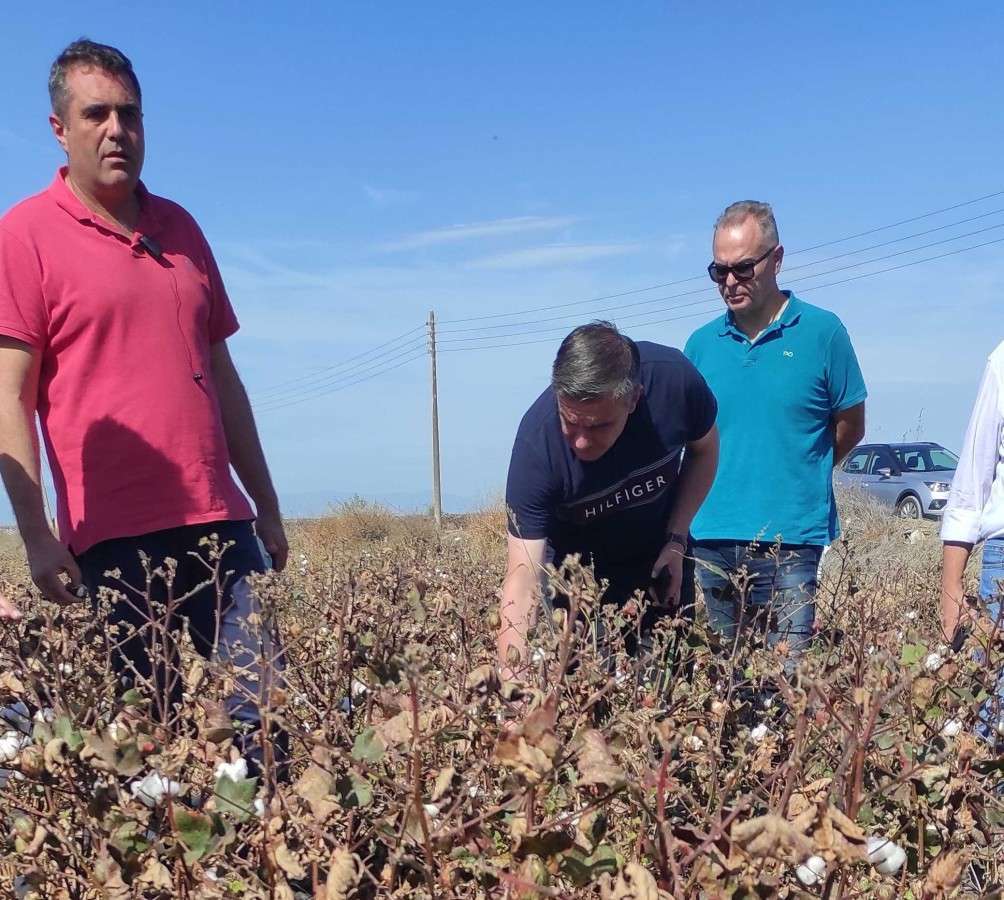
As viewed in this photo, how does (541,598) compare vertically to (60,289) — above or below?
below

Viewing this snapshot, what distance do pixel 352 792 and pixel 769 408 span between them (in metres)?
2.32

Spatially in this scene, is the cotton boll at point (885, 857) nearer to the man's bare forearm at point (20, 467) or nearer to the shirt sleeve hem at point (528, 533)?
the shirt sleeve hem at point (528, 533)

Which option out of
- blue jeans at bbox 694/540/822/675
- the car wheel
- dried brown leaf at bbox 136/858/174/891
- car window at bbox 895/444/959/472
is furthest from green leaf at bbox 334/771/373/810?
car window at bbox 895/444/959/472

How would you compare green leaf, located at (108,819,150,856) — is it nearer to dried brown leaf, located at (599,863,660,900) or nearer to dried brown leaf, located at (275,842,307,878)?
dried brown leaf, located at (275,842,307,878)

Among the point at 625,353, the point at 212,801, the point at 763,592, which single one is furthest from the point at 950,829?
the point at 763,592

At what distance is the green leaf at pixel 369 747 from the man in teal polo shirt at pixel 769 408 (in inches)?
80.4

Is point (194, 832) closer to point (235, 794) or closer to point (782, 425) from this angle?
point (235, 794)

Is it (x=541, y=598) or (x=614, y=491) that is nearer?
(x=541, y=598)

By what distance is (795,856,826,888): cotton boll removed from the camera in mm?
1480

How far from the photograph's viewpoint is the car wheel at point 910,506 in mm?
16359

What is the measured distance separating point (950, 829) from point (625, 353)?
126 cm

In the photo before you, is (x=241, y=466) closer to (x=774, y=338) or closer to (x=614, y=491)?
(x=614, y=491)

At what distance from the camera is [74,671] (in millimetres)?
2018

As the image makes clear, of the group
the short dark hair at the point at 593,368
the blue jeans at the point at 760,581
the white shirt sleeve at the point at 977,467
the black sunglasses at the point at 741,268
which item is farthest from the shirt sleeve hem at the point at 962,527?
the black sunglasses at the point at 741,268
